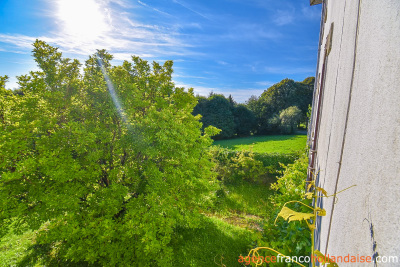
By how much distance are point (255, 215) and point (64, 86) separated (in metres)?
9.81

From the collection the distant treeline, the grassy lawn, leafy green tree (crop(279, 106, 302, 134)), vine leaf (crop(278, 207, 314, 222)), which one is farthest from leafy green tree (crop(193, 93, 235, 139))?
vine leaf (crop(278, 207, 314, 222))

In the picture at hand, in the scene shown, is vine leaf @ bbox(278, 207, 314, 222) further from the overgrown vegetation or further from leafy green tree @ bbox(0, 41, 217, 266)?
leafy green tree @ bbox(0, 41, 217, 266)

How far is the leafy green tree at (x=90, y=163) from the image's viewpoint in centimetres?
448

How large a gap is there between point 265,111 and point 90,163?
34.3 metres

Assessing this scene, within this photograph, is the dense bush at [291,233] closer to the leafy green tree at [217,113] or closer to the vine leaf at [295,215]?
the vine leaf at [295,215]

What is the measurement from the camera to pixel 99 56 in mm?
6270

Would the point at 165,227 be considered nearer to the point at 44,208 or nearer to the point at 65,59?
the point at 44,208

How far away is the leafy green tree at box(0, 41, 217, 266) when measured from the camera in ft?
14.7

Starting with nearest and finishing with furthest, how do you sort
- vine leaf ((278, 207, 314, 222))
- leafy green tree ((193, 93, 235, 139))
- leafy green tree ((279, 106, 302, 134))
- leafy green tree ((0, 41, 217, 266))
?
vine leaf ((278, 207, 314, 222)) < leafy green tree ((0, 41, 217, 266)) < leafy green tree ((193, 93, 235, 139)) < leafy green tree ((279, 106, 302, 134))

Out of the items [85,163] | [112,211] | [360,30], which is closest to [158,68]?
[85,163]

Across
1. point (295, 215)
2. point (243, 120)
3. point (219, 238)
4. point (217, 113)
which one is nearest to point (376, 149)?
point (295, 215)

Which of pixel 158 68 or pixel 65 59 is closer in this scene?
pixel 65 59

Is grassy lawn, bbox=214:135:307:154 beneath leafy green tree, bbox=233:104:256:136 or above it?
beneath

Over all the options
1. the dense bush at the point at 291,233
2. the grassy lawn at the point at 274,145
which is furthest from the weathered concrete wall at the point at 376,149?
the grassy lawn at the point at 274,145
